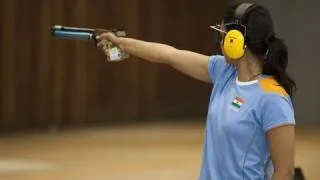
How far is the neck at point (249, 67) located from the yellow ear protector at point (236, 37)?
0.15 ft

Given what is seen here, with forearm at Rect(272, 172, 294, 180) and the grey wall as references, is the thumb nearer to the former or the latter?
forearm at Rect(272, 172, 294, 180)

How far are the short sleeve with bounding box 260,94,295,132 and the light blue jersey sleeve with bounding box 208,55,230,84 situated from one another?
26 cm

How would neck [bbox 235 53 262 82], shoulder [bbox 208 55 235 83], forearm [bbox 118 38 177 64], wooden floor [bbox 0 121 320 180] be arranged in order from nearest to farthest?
neck [bbox 235 53 262 82] < shoulder [bbox 208 55 235 83] < forearm [bbox 118 38 177 64] < wooden floor [bbox 0 121 320 180]

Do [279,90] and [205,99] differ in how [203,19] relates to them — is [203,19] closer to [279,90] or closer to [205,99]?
[205,99]

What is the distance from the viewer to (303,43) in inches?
271

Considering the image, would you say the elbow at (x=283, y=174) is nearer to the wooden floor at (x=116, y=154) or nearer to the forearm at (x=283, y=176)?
the forearm at (x=283, y=176)

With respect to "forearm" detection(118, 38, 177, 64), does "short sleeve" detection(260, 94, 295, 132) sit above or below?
below

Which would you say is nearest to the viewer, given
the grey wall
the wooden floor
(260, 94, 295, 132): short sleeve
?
(260, 94, 295, 132): short sleeve

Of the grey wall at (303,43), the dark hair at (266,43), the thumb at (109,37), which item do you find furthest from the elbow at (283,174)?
the grey wall at (303,43)

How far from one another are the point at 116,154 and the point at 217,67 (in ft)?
10.3

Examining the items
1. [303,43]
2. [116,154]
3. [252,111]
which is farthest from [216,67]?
[303,43]

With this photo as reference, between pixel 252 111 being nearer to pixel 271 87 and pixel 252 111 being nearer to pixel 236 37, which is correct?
pixel 271 87

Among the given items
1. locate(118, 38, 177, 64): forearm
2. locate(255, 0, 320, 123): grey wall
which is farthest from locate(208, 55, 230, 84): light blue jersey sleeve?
locate(255, 0, 320, 123): grey wall

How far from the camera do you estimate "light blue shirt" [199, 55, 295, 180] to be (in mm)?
1772
